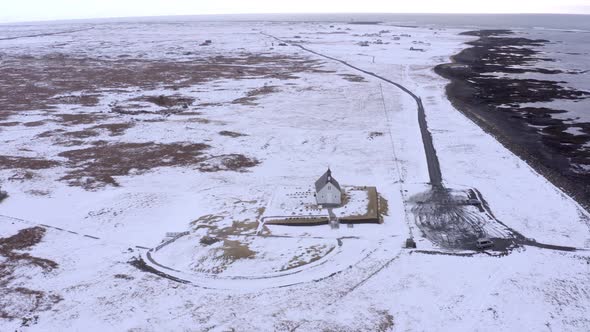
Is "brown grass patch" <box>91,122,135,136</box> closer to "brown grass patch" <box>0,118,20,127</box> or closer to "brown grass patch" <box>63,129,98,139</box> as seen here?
"brown grass patch" <box>63,129,98,139</box>

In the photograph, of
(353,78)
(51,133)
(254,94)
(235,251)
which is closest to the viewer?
(235,251)

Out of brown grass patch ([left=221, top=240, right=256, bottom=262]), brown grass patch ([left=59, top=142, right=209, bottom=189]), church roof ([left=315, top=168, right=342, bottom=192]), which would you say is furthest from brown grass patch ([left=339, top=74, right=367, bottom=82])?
brown grass patch ([left=221, top=240, right=256, bottom=262])

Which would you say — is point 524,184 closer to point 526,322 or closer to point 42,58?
point 526,322

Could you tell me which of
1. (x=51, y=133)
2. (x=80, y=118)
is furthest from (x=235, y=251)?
(x=80, y=118)

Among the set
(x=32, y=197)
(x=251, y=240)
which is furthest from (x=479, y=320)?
(x=32, y=197)

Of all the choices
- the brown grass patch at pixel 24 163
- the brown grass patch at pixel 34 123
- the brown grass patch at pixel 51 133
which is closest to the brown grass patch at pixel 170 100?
the brown grass patch at pixel 51 133

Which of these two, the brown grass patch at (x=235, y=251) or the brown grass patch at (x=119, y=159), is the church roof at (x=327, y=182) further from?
the brown grass patch at (x=119, y=159)

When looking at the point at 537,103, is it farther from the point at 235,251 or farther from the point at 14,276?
the point at 14,276
